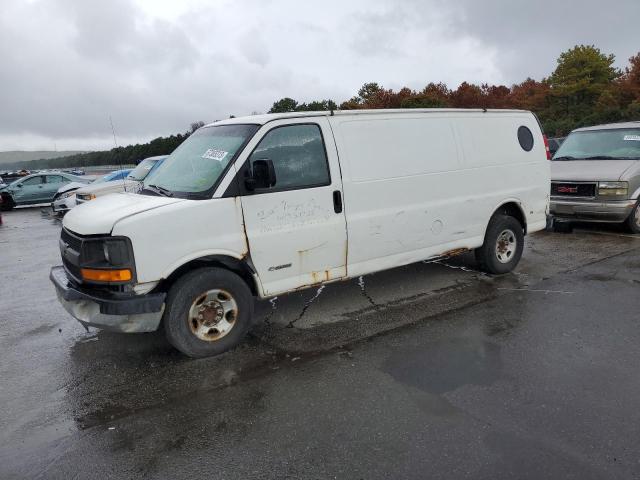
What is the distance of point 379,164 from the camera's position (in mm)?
5113

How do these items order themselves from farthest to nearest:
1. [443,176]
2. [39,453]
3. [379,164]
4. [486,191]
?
[486,191] < [443,176] < [379,164] < [39,453]

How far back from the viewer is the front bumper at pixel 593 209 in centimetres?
839

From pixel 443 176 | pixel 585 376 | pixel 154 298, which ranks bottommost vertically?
pixel 585 376

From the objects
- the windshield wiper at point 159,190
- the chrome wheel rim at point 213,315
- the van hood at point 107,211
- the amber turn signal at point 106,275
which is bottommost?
the chrome wheel rim at point 213,315

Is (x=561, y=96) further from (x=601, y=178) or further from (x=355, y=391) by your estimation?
(x=355, y=391)

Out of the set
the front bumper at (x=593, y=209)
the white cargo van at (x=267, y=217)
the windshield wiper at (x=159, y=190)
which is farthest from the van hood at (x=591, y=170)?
the windshield wiper at (x=159, y=190)

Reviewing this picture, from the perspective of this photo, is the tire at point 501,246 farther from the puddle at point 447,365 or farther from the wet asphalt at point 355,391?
the puddle at point 447,365

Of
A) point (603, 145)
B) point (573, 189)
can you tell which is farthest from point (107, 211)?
point (603, 145)

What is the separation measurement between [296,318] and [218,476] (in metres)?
2.52

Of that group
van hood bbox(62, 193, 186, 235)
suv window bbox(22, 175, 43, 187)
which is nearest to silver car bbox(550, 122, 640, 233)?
van hood bbox(62, 193, 186, 235)

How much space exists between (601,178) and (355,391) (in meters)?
7.01

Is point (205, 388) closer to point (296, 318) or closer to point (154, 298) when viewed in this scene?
point (154, 298)

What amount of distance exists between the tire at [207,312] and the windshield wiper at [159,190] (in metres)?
0.82

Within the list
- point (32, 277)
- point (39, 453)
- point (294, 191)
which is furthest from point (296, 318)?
point (32, 277)
